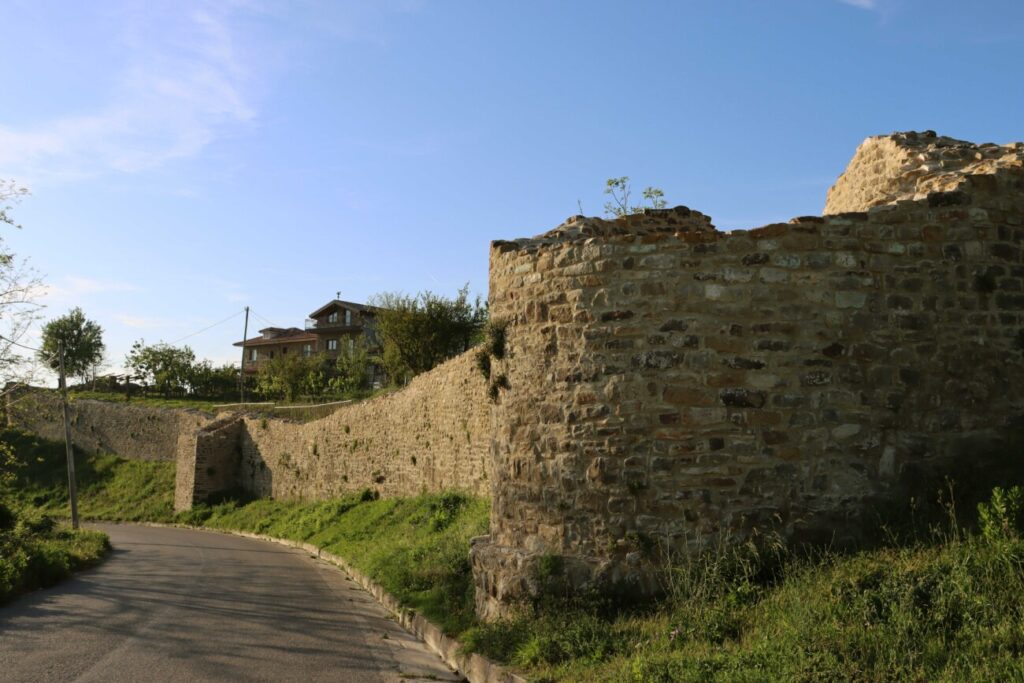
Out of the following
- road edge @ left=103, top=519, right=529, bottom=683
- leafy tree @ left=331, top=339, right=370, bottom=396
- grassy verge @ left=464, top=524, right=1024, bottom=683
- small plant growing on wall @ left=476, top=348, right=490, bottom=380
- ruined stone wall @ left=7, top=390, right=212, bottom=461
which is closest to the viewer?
grassy verge @ left=464, top=524, right=1024, bottom=683

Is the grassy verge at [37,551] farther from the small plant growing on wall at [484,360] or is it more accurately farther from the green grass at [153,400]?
the green grass at [153,400]

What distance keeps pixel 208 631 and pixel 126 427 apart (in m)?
42.5

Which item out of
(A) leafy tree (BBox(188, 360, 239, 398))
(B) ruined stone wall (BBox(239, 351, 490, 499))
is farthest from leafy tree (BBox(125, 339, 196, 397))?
(B) ruined stone wall (BBox(239, 351, 490, 499))

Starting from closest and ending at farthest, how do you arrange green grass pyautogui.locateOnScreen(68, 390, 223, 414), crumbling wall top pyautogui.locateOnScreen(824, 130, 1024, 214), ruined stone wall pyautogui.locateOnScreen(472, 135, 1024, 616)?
ruined stone wall pyautogui.locateOnScreen(472, 135, 1024, 616) < crumbling wall top pyautogui.locateOnScreen(824, 130, 1024, 214) < green grass pyautogui.locateOnScreen(68, 390, 223, 414)

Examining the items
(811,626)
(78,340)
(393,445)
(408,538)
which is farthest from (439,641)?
(78,340)

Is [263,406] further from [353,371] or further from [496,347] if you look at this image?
[496,347]

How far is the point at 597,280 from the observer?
8094 mm

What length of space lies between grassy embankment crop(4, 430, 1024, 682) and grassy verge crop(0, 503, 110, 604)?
7672mm

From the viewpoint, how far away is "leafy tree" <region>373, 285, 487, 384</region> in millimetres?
43656

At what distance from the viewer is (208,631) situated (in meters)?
9.98

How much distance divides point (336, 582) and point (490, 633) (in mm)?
8027

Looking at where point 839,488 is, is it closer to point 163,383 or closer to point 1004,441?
point 1004,441

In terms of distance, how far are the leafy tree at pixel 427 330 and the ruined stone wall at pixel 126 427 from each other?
33.6ft

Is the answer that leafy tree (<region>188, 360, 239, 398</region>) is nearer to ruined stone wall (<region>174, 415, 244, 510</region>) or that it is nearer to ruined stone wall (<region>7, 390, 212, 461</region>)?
ruined stone wall (<region>7, 390, 212, 461</region>)
